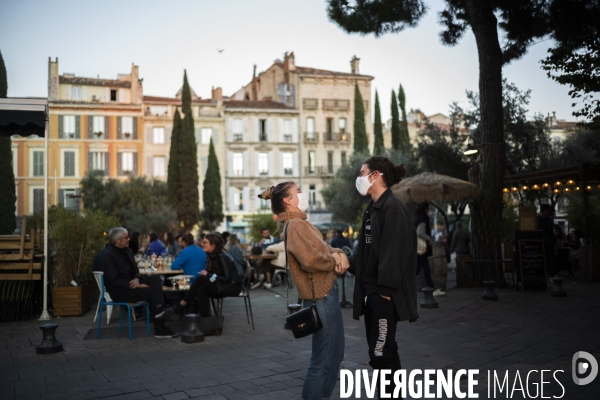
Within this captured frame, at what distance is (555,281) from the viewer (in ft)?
35.0

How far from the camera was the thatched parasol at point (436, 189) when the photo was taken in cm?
1234

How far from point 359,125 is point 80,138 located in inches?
959

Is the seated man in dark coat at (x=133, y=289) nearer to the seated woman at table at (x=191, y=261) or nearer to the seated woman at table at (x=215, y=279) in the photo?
the seated woman at table at (x=215, y=279)

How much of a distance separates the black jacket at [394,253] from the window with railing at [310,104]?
→ 51.3m

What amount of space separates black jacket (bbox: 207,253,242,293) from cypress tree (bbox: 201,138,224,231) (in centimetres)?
4115

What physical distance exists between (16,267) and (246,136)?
44.5m

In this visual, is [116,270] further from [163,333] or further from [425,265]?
[425,265]

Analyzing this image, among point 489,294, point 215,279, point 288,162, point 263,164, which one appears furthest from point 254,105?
point 215,279

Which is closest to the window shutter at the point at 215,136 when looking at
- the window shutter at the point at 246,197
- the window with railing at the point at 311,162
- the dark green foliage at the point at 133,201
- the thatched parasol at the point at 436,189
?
the window shutter at the point at 246,197

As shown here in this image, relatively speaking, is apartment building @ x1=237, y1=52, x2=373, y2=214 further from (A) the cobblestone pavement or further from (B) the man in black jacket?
(B) the man in black jacket

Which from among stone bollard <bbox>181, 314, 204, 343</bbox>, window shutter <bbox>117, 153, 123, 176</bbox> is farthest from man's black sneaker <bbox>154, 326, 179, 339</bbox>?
window shutter <bbox>117, 153, 123, 176</bbox>

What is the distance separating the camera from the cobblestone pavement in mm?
5023

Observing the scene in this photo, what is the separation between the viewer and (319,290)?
4031 mm

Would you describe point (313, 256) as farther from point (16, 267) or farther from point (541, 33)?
point (541, 33)
